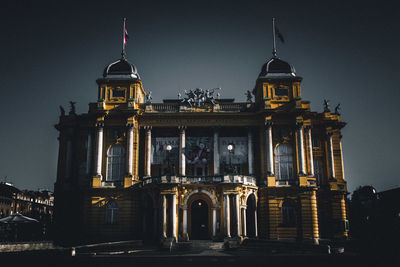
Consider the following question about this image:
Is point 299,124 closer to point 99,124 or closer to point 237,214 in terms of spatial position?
point 237,214

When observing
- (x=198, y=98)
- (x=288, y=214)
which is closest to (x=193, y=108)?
(x=198, y=98)

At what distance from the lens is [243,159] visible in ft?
176

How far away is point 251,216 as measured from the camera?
166 ft

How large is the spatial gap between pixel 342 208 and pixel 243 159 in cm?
1434

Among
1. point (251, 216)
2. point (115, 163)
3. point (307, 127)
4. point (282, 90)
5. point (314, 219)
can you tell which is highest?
point (282, 90)

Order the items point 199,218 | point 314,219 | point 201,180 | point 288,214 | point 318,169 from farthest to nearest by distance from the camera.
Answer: point 318,169 < point 288,214 < point 199,218 < point 314,219 < point 201,180

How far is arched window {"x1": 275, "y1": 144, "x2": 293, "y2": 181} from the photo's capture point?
52.0 m

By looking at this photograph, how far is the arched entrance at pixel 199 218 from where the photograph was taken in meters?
49.9

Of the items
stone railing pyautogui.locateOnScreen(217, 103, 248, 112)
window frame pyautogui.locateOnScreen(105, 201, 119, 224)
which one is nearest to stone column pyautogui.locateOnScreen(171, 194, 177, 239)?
window frame pyautogui.locateOnScreen(105, 201, 119, 224)

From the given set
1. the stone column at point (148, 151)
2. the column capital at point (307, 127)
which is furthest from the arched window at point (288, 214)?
the stone column at point (148, 151)

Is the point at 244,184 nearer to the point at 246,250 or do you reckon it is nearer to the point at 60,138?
the point at 246,250

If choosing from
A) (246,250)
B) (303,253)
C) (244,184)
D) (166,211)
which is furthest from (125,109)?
(303,253)

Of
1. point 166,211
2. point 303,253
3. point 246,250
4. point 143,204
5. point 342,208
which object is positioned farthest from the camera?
point 342,208

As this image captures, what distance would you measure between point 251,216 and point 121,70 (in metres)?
25.8
